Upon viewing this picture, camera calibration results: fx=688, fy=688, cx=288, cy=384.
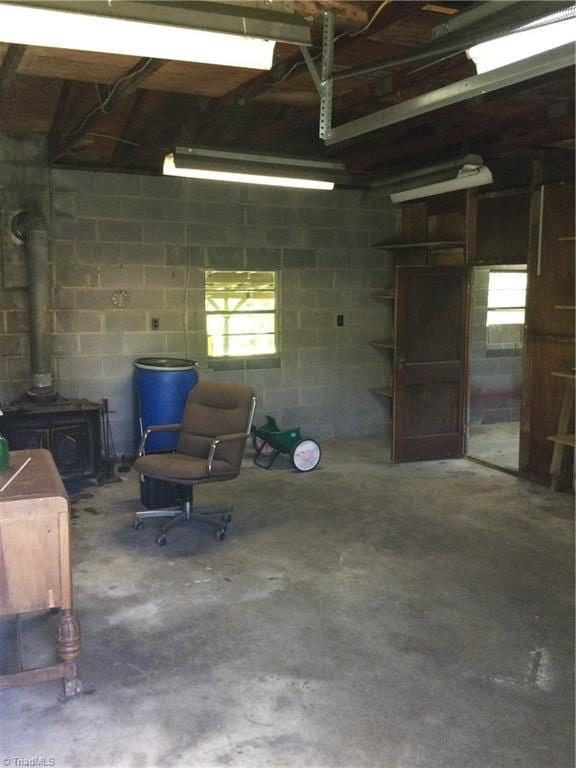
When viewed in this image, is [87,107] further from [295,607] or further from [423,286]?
[295,607]

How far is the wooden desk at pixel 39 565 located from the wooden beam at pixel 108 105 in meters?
1.93

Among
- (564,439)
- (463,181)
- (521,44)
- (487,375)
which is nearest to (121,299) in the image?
(463,181)

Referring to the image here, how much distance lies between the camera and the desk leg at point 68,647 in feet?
8.39

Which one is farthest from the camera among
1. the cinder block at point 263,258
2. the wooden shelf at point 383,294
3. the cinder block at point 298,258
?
the wooden shelf at point 383,294

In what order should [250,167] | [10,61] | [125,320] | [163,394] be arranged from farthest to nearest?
[125,320]
[163,394]
[250,167]
[10,61]

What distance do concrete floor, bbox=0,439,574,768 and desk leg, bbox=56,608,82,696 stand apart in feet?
0.19

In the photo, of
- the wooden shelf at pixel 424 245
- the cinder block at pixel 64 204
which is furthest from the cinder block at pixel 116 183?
the wooden shelf at pixel 424 245

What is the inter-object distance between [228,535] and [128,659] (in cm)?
145

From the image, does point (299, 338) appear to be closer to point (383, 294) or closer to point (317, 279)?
point (317, 279)

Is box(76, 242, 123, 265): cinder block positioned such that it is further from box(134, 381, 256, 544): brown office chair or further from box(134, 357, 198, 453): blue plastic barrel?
box(134, 381, 256, 544): brown office chair

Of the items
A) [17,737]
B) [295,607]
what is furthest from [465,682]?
[17,737]

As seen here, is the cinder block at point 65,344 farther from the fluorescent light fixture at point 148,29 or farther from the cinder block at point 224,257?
the fluorescent light fixture at point 148,29

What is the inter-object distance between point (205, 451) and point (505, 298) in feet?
15.1

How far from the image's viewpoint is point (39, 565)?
2.52 meters
